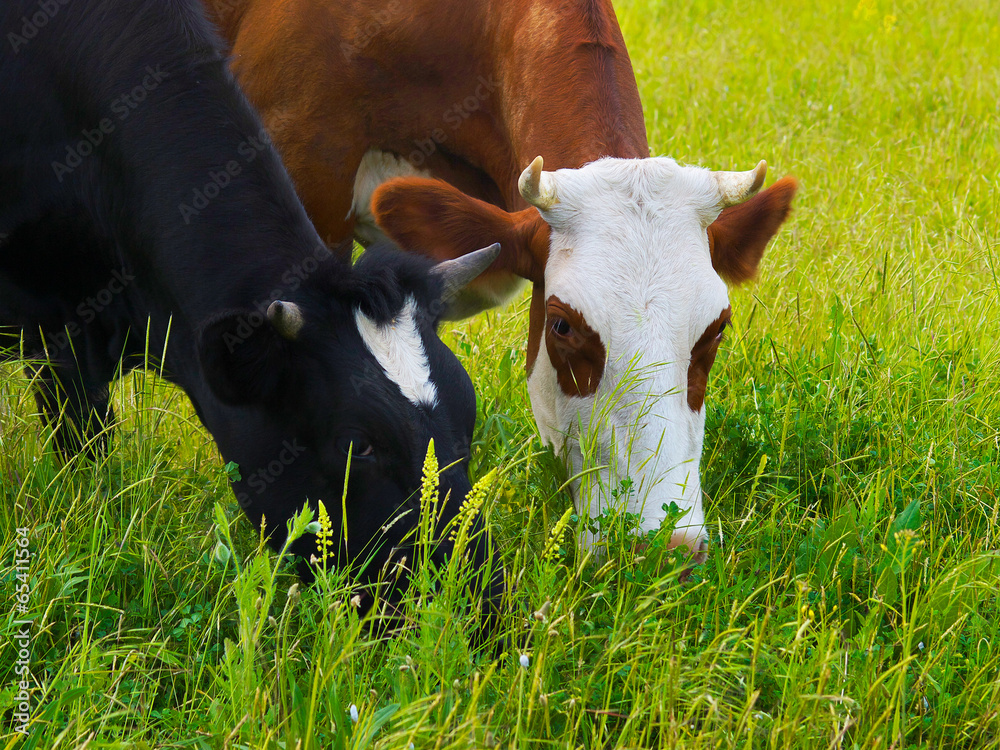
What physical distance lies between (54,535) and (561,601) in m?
1.50

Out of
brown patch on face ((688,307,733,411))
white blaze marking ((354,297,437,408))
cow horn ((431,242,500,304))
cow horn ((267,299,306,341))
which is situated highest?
cow horn ((267,299,306,341))

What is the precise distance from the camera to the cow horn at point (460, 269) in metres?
2.93

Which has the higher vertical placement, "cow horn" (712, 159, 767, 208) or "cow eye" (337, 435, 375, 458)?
"cow horn" (712, 159, 767, 208)

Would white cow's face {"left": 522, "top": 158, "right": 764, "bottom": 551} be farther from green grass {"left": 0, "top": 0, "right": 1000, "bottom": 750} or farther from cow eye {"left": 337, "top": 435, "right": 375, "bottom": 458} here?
cow eye {"left": 337, "top": 435, "right": 375, "bottom": 458}

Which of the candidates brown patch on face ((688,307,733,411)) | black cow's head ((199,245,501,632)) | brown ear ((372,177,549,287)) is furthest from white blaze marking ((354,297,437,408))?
brown patch on face ((688,307,733,411))

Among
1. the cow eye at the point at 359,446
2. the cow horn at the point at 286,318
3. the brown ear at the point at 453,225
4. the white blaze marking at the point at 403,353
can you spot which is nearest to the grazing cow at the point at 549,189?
the brown ear at the point at 453,225

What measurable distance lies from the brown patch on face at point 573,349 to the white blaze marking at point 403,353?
0.55 metres

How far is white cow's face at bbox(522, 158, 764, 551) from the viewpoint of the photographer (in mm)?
2924

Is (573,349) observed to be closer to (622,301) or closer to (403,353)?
(622,301)

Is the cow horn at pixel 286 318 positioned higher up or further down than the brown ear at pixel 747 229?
higher up

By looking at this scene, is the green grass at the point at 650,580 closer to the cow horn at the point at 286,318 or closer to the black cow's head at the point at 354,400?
the black cow's head at the point at 354,400

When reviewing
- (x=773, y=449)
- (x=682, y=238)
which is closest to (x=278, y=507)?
(x=682, y=238)

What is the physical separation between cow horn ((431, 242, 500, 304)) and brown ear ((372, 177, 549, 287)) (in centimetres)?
27

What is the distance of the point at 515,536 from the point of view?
10.1ft
